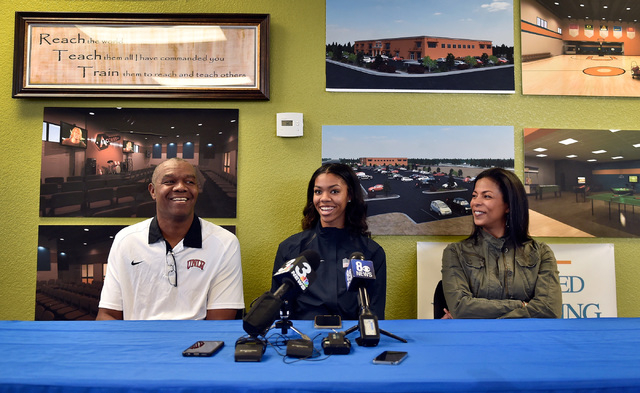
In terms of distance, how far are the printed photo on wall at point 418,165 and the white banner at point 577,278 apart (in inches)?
7.5

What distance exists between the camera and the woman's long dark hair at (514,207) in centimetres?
208

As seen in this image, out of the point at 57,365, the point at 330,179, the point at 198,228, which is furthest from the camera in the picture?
the point at 330,179

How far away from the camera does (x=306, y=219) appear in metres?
2.29

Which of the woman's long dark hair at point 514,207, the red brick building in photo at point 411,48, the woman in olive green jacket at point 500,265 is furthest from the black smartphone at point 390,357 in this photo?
the red brick building in photo at point 411,48

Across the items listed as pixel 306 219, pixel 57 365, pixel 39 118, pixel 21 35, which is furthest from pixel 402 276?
pixel 21 35

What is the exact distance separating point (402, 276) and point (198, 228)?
121 cm

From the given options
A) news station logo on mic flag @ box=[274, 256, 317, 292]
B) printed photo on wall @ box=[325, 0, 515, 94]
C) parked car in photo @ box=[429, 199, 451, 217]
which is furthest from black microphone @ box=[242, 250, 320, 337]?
printed photo on wall @ box=[325, 0, 515, 94]

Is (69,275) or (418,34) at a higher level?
(418,34)

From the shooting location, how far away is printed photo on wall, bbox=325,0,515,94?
248 cm

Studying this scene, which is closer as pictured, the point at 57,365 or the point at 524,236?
the point at 57,365

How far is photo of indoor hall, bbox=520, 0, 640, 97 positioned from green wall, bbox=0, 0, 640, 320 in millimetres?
273

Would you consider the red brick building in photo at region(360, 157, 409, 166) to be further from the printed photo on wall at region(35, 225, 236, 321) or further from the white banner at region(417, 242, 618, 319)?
the printed photo on wall at region(35, 225, 236, 321)

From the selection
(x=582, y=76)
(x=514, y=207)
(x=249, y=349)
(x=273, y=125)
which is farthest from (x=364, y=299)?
(x=582, y=76)

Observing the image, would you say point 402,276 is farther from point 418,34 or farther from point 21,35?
point 21,35
